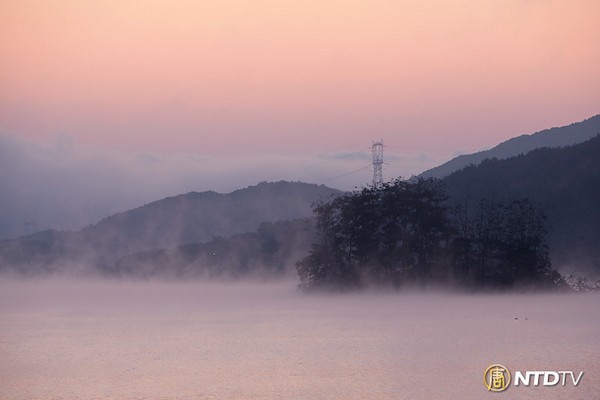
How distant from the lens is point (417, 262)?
215 ft

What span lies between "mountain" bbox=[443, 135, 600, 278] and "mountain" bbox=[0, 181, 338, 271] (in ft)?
163

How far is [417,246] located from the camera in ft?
214

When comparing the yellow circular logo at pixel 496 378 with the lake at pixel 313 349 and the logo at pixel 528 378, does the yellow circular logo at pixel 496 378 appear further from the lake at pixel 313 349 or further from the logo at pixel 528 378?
the lake at pixel 313 349

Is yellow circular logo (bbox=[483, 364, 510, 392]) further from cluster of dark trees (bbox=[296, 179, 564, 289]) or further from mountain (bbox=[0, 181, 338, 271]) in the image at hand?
mountain (bbox=[0, 181, 338, 271])

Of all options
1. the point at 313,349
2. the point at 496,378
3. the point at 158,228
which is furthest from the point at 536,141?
the point at 496,378

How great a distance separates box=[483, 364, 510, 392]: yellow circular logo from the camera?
2506cm

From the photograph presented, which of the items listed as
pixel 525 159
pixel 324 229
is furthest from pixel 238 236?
pixel 324 229

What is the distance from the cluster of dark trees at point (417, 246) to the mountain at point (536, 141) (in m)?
93.4

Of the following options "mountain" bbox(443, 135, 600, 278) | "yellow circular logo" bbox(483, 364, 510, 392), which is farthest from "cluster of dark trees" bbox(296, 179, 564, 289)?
"yellow circular logo" bbox(483, 364, 510, 392)

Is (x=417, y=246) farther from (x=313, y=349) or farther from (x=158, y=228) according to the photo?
(x=158, y=228)

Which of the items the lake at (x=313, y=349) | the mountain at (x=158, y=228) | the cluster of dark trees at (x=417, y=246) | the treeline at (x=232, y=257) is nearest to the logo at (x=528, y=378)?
the lake at (x=313, y=349)

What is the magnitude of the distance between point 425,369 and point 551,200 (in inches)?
2816

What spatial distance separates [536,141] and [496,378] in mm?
158919

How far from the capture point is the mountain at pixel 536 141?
16425cm
